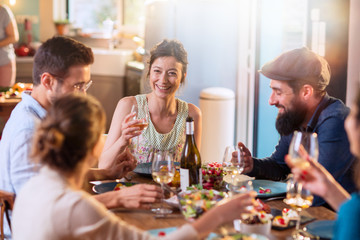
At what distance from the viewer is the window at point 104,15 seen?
24.0 feet

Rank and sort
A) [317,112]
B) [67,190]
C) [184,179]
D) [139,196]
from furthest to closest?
1. [317,112]
2. [184,179]
3. [139,196]
4. [67,190]

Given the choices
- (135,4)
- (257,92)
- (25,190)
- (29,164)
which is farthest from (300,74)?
(135,4)

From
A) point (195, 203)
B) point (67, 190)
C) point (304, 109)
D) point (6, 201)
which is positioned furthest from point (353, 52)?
point (67, 190)

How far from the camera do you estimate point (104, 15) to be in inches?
299

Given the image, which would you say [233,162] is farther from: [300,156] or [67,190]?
[67,190]

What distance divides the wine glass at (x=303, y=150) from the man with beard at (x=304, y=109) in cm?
69

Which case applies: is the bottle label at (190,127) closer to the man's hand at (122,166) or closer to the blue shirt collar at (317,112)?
the man's hand at (122,166)

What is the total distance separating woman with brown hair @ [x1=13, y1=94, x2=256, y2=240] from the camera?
4.45 feet

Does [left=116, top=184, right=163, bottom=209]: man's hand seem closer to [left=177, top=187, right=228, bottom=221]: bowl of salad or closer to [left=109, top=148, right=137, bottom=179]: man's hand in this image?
[left=177, top=187, right=228, bottom=221]: bowl of salad

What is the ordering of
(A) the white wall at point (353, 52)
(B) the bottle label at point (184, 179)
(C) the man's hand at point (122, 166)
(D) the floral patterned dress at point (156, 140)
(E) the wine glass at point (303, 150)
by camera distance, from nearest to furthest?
1. (E) the wine glass at point (303, 150)
2. (B) the bottle label at point (184, 179)
3. (C) the man's hand at point (122, 166)
4. (D) the floral patterned dress at point (156, 140)
5. (A) the white wall at point (353, 52)

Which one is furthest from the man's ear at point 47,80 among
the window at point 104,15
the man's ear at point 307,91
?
the window at point 104,15

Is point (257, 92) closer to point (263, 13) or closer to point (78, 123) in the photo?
point (263, 13)

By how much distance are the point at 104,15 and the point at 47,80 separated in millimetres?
5723

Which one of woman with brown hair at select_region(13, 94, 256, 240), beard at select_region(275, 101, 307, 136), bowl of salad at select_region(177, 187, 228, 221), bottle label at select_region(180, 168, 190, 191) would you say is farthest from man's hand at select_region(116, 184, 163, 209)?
beard at select_region(275, 101, 307, 136)
